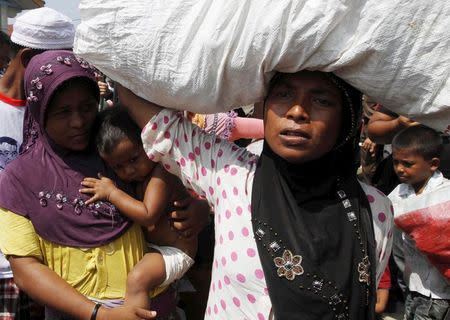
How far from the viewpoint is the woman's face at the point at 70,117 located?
6.17 ft

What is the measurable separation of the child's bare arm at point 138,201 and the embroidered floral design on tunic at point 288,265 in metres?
0.51

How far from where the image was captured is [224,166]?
167 cm

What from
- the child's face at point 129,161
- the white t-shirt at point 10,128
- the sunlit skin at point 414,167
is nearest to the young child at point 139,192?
the child's face at point 129,161

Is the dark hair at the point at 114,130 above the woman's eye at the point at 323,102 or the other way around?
the other way around

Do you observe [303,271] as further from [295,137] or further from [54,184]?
[54,184]

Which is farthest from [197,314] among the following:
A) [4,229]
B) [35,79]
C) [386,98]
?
[386,98]

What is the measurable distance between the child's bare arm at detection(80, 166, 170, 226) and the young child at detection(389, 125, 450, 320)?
5.63 ft

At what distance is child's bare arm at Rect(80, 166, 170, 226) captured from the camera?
185cm

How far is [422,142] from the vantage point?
338cm

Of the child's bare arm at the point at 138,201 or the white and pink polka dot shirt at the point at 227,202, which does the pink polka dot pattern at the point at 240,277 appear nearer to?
the white and pink polka dot shirt at the point at 227,202

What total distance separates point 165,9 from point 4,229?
93cm

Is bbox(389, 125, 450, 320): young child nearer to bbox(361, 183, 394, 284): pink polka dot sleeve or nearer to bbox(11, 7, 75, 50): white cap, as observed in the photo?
bbox(361, 183, 394, 284): pink polka dot sleeve

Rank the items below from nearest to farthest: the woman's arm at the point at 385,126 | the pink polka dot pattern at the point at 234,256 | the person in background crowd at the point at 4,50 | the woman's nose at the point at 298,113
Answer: the woman's nose at the point at 298,113
the pink polka dot pattern at the point at 234,256
the woman's arm at the point at 385,126
the person in background crowd at the point at 4,50

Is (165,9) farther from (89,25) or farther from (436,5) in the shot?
(436,5)
